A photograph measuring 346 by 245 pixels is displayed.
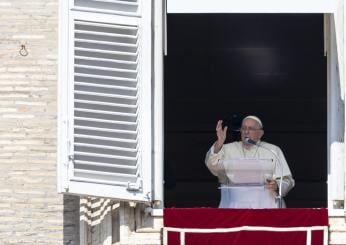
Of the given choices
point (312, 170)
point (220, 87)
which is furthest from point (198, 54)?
point (312, 170)

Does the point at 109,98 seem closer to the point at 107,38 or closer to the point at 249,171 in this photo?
the point at 107,38

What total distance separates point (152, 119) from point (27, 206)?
4.87 feet

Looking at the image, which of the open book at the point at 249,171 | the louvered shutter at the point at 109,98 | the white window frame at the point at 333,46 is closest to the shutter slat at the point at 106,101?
the louvered shutter at the point at 109,98

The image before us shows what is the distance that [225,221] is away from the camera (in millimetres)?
11773

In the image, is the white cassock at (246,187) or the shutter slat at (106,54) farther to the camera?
the white cassock at (246,187)

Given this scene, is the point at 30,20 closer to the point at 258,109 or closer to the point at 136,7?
the point at 136,7

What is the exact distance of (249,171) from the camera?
12172 millimetres

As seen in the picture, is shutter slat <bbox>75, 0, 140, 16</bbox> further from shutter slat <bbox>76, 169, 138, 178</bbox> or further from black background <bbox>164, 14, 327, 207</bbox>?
black background <bbox>164, 14, 327, 207</bbox>

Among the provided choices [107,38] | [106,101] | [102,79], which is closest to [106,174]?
[106,101]

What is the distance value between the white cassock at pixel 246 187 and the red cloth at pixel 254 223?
39cm

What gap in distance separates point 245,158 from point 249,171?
0.50ft

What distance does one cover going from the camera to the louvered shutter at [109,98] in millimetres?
11547

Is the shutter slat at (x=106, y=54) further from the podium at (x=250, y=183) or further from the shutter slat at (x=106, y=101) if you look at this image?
the podium at (x=250, y=183)

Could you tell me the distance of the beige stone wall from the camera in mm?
12695
